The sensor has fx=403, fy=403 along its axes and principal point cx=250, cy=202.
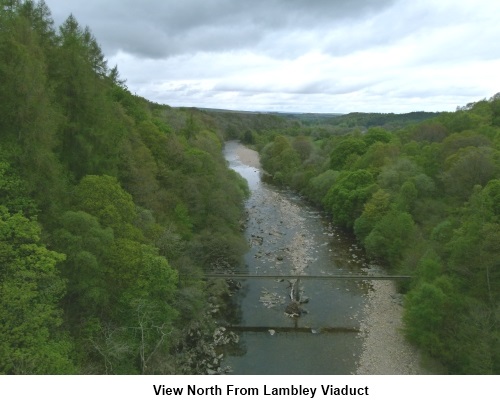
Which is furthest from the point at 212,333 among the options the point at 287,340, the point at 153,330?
the point at 153,330

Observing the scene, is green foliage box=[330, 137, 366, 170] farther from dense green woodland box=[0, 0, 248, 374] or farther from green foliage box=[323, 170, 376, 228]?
dense green woodland box=[0, 0, 248, 374]

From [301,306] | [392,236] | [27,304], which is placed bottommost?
[301,306]

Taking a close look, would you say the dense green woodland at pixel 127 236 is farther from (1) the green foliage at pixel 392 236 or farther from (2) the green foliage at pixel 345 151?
(2) the green foliage at pixel 345 151

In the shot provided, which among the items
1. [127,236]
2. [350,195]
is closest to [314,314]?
[127,236]

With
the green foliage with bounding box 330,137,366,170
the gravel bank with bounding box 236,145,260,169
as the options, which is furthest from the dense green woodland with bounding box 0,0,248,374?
the gravel bank with bounding box 236,145,260,169

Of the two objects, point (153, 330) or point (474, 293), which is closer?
point (153, 330)

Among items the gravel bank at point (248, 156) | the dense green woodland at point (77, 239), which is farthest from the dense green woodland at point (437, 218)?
the gravel bank at point (248, 156)

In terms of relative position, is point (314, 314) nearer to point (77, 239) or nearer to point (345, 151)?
point (77, 239)

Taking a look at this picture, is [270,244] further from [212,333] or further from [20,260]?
[20,260]
